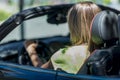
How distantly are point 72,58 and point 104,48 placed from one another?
267mm

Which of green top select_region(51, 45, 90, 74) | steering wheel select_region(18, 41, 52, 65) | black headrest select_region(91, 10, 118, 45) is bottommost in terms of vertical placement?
steering wheel select_region(18, 41, 52, 65)

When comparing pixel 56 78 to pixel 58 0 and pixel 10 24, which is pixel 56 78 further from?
pixel 58 0

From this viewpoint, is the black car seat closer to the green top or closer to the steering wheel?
the green top

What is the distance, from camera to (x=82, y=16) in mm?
4078

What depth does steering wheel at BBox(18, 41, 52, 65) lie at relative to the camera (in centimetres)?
474

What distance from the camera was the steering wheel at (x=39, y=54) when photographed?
474cm

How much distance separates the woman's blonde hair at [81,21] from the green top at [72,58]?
9 centimetres

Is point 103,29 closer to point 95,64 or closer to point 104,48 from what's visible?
point 104,48

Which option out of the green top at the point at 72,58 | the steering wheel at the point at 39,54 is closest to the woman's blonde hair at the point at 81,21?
the green top at the point at 72,58

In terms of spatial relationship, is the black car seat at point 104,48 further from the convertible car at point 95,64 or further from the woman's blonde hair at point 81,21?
the woman's blonde hair at point 81,21

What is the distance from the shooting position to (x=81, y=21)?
4062 millimetres

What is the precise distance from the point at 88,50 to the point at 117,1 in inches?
324

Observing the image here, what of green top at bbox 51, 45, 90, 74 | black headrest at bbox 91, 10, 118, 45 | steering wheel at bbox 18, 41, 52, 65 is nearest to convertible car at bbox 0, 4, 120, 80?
black headrest at bbox 91, 10, 118, 45

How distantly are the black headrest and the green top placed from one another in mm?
158
